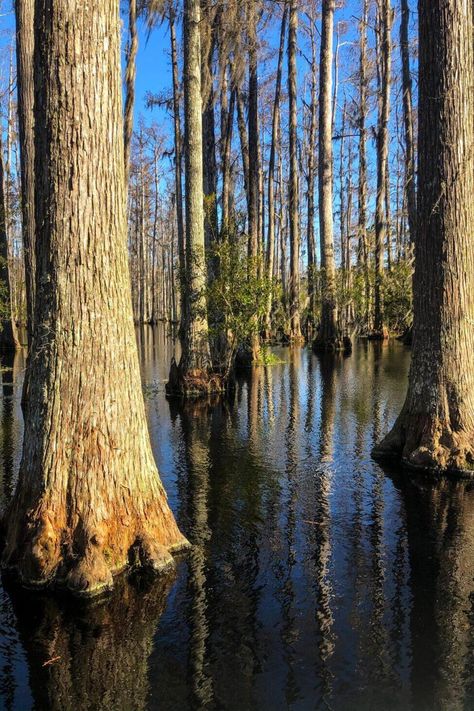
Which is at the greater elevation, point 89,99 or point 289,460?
point 89,99

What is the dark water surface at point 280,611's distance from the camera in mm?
2551

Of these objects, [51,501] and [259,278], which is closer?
[51,501]

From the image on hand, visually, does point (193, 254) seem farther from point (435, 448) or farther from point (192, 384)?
point (435, 448)

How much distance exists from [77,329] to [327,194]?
17.3m

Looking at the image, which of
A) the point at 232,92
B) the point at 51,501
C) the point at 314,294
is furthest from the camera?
the point at 314,294

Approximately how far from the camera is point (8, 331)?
20.6m

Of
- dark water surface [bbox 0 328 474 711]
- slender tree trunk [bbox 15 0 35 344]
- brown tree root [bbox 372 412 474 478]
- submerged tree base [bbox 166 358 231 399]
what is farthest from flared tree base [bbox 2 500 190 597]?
submerged tree base [bbox 166 358 231 399]

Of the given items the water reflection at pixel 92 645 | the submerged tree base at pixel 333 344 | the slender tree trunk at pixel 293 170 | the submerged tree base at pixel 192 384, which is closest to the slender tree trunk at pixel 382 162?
the slender tree trunk at pixel 293 170

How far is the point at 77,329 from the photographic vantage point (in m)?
3.55

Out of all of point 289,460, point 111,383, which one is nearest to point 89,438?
point 111,383

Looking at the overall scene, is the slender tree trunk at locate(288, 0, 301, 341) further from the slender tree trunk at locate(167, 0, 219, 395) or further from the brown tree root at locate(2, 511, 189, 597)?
the brown tree root at locate(2, 511, 189, 597)

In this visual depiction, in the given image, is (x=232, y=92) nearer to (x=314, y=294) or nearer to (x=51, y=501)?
(x=314, y=294)

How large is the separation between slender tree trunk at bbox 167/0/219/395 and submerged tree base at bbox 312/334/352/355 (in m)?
7.91

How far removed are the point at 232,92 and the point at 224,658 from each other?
2025 cm
